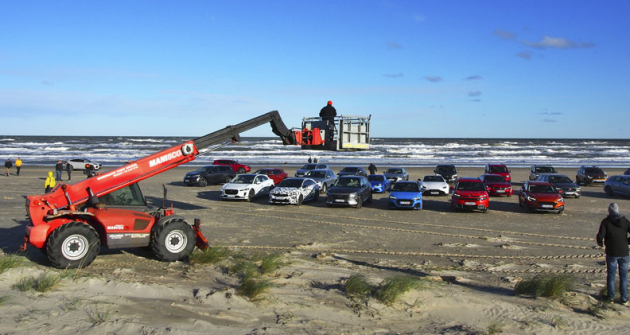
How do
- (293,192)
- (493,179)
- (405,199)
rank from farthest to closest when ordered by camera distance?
1. (493,179)
2. (293,192)
3. (405,199)

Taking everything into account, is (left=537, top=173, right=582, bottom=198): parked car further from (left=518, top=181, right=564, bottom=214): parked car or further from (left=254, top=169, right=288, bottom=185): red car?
(left=254, top=169, right=288, bottom=185): red car

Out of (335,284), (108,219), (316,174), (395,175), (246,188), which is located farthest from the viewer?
(395,175)

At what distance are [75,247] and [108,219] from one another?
0.86 metres

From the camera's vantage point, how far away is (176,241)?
442 inches

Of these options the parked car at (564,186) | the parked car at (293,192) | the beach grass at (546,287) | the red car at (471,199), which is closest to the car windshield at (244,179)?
the parked car at (293,192)

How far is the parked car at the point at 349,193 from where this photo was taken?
22000 mm

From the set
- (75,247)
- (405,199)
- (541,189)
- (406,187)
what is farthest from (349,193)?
(75,247)

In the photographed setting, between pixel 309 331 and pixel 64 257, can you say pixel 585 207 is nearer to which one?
pixel 309 331

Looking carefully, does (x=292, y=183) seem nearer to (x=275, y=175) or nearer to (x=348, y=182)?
(x=348, y=182)

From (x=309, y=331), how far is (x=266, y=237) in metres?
8.23

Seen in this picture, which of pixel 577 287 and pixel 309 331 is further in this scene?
pixel 577 287

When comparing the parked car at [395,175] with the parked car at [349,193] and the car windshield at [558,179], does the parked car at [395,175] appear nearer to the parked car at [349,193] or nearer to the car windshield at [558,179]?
the car windshield at [558,179]

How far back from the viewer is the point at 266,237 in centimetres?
1515

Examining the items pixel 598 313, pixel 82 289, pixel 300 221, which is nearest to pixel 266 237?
pixel 300 221
